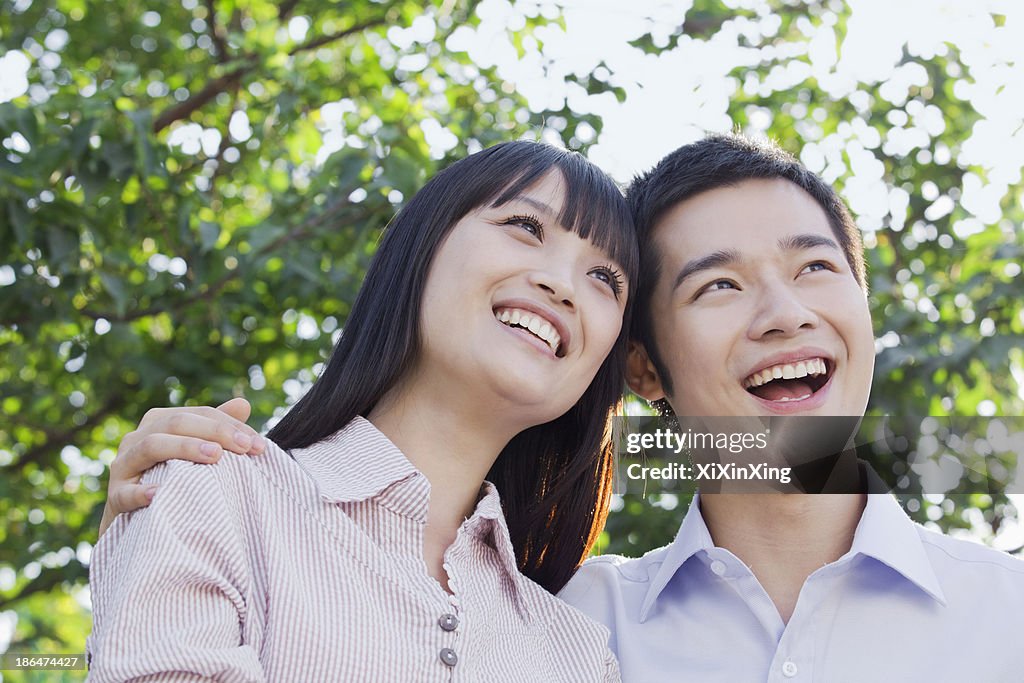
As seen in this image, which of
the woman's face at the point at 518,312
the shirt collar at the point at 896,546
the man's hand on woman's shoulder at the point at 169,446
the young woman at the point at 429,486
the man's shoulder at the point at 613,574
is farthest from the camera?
the man's shoulder at the point at 613,574

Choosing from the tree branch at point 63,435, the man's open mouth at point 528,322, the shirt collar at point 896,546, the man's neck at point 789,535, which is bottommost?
the tree branch at point 63,435

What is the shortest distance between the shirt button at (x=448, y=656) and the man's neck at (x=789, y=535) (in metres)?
0.75

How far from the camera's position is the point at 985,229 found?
3361mm

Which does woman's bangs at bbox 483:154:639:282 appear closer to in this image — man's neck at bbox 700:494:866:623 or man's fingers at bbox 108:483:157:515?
man's neck at bbox 700:494:866:623

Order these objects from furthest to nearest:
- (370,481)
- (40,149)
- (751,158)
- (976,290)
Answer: (976,290), (40,149), (751,158), (370,481)

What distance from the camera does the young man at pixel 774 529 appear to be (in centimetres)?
189

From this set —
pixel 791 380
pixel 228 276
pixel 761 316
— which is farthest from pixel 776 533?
pixel 228 276

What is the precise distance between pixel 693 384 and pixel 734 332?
0.48 feet

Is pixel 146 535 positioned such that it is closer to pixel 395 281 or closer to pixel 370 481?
pixel 370 481

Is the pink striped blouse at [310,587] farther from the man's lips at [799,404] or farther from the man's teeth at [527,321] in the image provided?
the man's lips at [799,404]

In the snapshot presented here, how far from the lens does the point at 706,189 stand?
2316 millimetres

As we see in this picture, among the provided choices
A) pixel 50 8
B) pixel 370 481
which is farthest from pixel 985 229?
pixel 50 8

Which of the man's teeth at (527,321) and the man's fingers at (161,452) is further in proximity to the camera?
the man's teeth at (527,321)

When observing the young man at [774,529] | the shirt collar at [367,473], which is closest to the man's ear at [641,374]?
the young man at [774,529]
